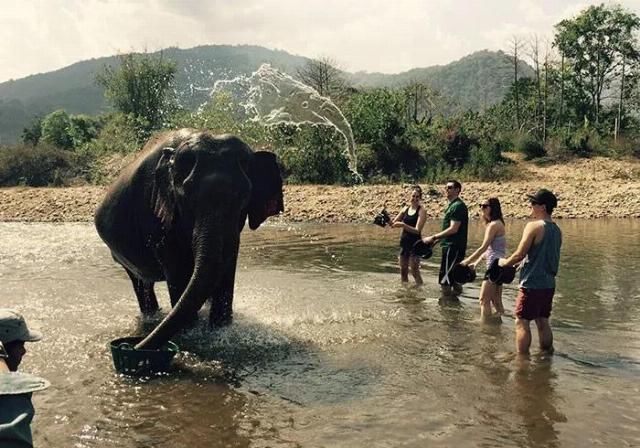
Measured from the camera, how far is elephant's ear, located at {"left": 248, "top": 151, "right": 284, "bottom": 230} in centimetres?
816

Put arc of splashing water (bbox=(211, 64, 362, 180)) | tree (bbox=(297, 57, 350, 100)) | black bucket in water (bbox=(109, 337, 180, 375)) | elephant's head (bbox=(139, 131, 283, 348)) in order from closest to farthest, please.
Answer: black bucket in water (bbox=(109, 337, 180, 375)), elephant's head (bbox=(139, 131, 283, 348)), arc of splashing water (bbox=(211, 64, 362, 180)), tree (bbox=(297, 57, 350, 100))

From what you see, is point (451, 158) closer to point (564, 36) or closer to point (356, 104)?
point (356, 104)

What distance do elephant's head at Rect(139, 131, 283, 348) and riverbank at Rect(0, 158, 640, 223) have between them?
18.7m

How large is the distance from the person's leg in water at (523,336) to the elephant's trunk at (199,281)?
3.35 metres

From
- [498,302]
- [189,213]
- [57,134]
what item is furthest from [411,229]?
[57,134]

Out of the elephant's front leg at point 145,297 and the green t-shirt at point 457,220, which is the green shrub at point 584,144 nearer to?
the green t-shirt at point 457,220

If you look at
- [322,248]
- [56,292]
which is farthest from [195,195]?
[322,248]

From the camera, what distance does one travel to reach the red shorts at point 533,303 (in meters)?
7.30

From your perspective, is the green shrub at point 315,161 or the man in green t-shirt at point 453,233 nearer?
the man in green t-shirt at point 453,233

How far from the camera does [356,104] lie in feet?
128

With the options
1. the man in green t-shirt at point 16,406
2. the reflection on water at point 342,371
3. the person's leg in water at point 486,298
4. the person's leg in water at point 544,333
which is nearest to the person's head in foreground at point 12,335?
the man in green t-shirt at point 16,406

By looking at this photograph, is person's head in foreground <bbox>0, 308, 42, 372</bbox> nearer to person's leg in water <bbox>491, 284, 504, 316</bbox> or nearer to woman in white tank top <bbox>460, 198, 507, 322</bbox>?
woman in white tank top <bbox>460, 198, 507, 322</bbox>

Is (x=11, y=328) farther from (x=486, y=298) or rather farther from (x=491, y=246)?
(x=491, y=246)

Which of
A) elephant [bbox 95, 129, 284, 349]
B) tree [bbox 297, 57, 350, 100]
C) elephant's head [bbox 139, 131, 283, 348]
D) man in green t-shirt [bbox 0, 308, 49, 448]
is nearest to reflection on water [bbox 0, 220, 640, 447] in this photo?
elephant [bbox 95, 129, 284, 349]
